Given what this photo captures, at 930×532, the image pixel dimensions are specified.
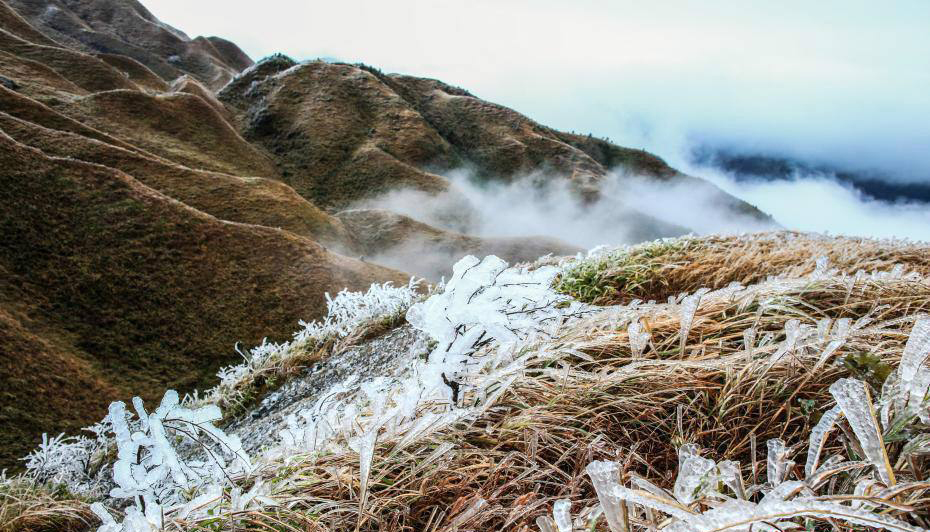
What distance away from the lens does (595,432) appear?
83.8 inches

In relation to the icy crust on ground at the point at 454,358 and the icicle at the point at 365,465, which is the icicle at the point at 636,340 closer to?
the icy crust on ground at the point at 454,358

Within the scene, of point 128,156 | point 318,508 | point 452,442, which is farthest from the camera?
point 128,156

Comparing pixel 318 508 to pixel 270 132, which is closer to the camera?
pixel 318 508

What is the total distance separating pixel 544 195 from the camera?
7338cm

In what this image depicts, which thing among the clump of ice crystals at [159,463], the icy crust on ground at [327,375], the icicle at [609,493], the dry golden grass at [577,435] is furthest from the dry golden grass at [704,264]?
the icicle at [609,493]

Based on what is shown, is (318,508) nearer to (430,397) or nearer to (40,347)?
(430,397)

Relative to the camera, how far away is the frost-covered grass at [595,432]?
1.47 meters

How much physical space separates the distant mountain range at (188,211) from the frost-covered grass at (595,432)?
820cm

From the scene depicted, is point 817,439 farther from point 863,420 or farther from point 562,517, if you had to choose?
point 562,517

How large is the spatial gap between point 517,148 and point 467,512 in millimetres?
81322

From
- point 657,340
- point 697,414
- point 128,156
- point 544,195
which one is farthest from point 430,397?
point 544,195

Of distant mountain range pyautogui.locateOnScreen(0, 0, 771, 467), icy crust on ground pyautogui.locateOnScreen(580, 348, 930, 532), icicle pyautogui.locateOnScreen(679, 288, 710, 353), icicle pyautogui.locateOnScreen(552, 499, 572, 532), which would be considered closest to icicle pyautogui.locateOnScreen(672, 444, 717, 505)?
icy crust on ground pyautogui.locateOnScreen(580, 348, 930, 532)

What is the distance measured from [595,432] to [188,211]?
48.1ft

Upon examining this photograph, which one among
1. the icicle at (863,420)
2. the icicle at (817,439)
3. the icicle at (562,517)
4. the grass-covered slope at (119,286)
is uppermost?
the icicle at (863,420)
